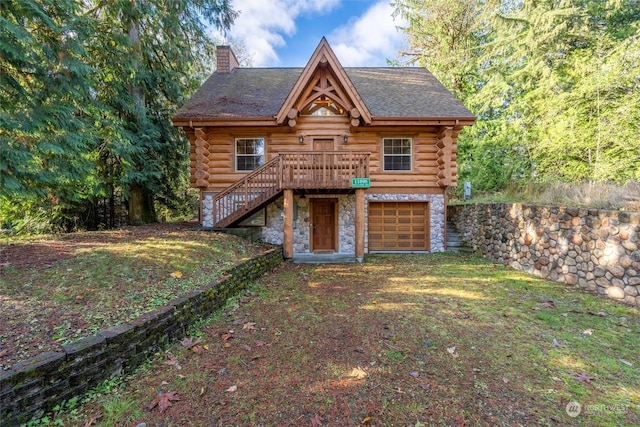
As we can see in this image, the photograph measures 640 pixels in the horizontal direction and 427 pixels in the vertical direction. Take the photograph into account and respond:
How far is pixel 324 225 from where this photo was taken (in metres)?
11.0

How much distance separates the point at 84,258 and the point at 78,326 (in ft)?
8.74

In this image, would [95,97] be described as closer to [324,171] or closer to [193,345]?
[324,171]

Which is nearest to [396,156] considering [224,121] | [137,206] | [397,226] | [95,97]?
[397,226]

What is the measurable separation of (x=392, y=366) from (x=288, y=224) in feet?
20.9

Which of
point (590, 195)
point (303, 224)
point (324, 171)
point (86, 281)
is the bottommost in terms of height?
point (86, 281)

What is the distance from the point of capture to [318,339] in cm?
404

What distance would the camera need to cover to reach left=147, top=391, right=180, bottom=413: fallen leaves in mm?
2717

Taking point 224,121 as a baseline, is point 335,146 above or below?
below

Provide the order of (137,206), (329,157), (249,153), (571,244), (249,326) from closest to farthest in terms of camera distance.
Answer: (249,326) → (571,244) → (329,157) → (249,153) → (137,206)

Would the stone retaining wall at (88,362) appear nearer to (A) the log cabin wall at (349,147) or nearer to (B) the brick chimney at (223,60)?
(A) the log cabin wall at (349,147)

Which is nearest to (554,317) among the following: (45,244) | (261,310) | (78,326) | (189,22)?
(261,310)

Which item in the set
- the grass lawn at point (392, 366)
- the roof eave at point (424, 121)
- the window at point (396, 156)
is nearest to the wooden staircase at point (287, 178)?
the roof eave at point (424, 121)

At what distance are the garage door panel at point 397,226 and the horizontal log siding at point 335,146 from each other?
35.7 inches

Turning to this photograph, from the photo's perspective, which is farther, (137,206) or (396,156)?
(137,206)
